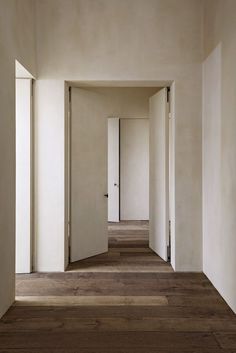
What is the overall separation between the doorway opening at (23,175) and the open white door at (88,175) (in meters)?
0.61

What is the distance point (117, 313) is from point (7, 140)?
1.77 m

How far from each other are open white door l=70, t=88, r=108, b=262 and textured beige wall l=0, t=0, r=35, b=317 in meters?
1.35

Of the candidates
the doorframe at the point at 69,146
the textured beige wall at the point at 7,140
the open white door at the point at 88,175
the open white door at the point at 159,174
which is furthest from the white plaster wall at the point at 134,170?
the textured beige wall at the point at 7,140

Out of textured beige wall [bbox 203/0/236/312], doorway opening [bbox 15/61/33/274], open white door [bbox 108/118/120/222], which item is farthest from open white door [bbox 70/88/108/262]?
open white door [bbox 108/118/120/222]

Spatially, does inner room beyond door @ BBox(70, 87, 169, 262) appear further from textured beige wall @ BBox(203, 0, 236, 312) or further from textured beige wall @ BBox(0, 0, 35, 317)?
textured beige wall @ BBox(0, 0, 35, 317)

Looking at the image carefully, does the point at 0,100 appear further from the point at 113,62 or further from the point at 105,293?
the point at 105,293

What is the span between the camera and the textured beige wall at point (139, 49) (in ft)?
14.4

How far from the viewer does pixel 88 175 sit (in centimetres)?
506

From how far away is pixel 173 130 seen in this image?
4.48 meters

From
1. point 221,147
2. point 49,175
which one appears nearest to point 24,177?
point 49,175

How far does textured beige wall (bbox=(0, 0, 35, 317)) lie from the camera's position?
3.15 meters

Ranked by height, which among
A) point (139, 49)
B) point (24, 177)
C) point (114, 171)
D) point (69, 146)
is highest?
point (139, 49)

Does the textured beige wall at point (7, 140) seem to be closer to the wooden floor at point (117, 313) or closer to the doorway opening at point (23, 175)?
the wooden floor at point (117, 313)

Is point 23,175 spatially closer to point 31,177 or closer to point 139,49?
point 31,177
